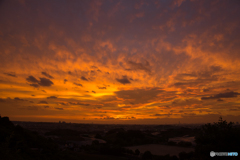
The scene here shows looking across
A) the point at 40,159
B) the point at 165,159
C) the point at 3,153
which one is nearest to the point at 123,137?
the point at 165,159

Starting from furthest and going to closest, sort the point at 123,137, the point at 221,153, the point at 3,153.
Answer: the point at 123,137 < the point at 221,153 < the point at 3,153

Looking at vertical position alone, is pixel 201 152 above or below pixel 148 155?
above

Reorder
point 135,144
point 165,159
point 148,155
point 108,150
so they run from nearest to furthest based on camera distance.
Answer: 1. point 165,159
2. point 148,155
3. point 108,150
4. point 135,144

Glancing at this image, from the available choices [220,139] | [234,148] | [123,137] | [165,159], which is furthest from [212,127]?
[123,137]

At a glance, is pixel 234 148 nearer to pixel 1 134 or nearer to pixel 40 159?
pixel 40 159

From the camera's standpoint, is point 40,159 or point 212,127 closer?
point 212,127

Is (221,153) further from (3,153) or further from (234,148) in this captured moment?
(3,153)

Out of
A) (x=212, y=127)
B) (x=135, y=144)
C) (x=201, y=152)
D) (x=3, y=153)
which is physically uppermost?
(x=212, y=127)

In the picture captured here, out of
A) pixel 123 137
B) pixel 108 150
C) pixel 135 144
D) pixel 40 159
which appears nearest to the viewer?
pixel 40 159

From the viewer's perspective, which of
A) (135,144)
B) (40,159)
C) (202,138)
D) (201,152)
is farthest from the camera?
(135,144)
